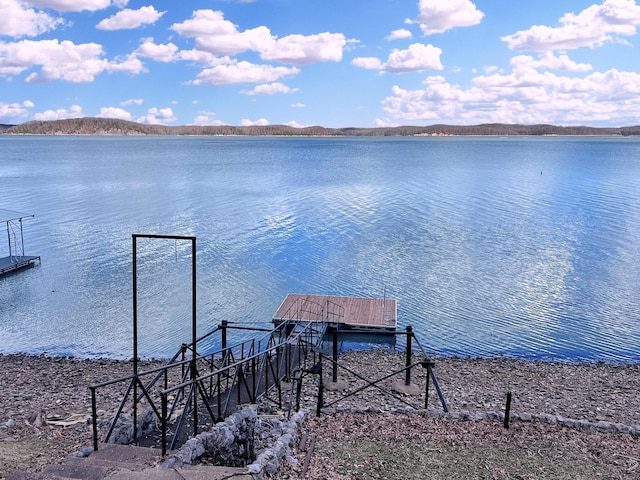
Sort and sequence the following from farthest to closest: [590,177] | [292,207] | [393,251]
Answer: [590,177], [292,207], [393,251]

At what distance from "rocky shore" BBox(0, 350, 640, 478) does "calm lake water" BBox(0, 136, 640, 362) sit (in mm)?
1929

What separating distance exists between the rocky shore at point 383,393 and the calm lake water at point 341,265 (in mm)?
1929

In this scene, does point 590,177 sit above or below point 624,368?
above

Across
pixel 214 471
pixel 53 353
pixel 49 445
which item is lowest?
pixel 53 353

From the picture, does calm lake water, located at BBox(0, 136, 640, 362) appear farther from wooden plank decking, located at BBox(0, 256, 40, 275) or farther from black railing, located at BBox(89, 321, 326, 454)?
black railing, located at BBox(89, 321, 326, 454)

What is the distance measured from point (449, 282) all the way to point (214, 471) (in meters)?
25.6

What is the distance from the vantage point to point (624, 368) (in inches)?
834

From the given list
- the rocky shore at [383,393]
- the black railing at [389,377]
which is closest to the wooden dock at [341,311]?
the rocky shore at [383,393]

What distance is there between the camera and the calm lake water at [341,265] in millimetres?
24859

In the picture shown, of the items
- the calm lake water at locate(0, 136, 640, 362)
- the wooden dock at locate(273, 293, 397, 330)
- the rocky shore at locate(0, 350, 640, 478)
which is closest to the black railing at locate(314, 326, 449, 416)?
the rocky shore at locate(0, 350, 640, 478)

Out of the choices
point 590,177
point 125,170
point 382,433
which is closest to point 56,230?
point 382,433

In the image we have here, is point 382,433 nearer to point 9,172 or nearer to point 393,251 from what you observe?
point 393,251

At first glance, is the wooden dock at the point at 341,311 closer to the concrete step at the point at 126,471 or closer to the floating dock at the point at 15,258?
the concrete step at the point at 126,471

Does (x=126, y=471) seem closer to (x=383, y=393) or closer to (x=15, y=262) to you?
(x=383, y=393)
